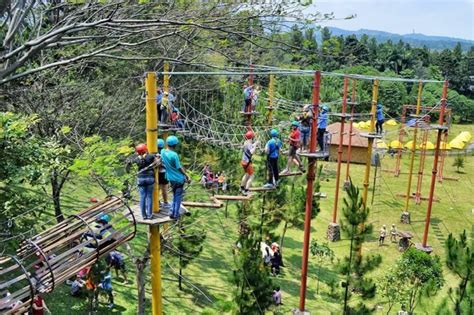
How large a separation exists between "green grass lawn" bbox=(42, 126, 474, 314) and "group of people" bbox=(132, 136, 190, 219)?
6.97 ft

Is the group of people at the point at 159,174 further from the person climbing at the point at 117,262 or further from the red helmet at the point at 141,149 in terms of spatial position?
the person climbing at the point at 117,262

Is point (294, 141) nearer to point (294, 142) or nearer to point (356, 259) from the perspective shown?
point (294, 142)

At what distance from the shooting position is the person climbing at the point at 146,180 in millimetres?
5867

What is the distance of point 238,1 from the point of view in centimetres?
814

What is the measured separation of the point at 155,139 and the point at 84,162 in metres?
1.99

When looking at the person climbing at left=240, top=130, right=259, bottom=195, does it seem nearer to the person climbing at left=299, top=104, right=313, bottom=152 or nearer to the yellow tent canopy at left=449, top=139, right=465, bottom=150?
the person climbing at left=299, top=104, right=313, bottom=152

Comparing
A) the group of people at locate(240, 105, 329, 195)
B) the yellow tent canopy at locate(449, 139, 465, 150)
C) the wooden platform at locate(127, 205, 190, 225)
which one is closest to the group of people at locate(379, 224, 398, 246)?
the group of people at locate(240, 105, 329, 195)

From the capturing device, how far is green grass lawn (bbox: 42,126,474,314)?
38.7 ft

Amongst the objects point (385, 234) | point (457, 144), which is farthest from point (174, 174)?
point (457, 144)

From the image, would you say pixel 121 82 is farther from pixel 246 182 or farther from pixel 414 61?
pixel 414 61

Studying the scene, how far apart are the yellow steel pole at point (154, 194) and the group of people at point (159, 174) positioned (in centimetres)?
13

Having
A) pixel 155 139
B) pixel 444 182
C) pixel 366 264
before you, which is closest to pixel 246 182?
pixel 366 264

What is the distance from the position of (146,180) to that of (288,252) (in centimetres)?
1207

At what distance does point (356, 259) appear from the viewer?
1102 cm
